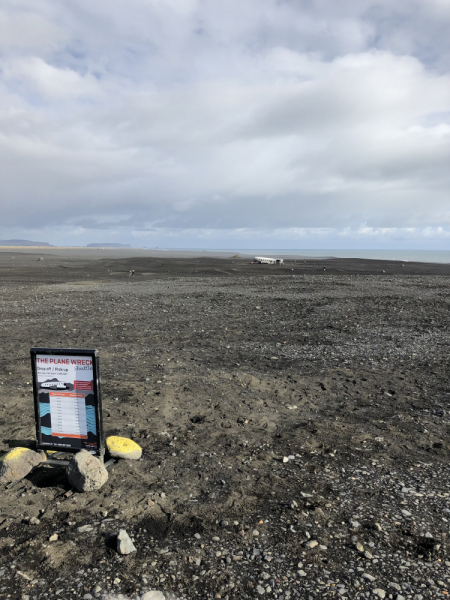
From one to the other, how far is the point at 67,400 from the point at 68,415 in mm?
185

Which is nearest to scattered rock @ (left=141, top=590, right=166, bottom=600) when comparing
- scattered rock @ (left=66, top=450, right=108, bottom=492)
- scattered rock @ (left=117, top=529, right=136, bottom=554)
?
scattered rock @ (left=117, top=529, right=136, bottom=554)

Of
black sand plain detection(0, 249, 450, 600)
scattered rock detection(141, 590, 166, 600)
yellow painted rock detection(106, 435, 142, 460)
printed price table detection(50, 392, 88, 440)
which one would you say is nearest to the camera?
scattered rock detection(141, 590, 166, 600)

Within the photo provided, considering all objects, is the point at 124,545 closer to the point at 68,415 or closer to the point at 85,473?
the point at 85,473

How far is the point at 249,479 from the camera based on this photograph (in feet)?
15.6

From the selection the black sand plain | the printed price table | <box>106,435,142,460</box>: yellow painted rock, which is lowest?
the black sand plain

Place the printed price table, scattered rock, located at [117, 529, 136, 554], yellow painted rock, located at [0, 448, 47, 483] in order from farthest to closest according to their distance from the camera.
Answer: the printed price table
yellow painted rock, located at [0, 448, 47, 483]
scattered rock, located at [117, 529, 136, 554]

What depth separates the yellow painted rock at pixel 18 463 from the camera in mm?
4582

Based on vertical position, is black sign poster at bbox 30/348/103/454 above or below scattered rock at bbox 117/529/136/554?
above

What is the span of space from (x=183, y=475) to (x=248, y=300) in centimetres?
1498

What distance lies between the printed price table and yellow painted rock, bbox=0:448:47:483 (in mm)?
333

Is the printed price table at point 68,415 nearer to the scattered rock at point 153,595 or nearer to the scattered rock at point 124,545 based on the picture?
the scattered rock at point 124,545

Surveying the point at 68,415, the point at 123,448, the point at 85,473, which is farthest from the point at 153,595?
the point at 68,415

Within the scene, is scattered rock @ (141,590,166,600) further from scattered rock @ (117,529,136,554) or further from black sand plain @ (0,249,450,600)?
scattered rock @ (117,529,136,554)

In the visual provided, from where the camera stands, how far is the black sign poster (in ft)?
15.6
